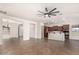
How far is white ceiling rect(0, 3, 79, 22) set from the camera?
87.1 inches

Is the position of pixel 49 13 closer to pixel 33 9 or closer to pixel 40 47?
pixel 33 9

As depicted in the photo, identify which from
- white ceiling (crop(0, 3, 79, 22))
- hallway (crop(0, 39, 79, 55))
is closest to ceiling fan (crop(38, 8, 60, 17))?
white ceiling (crop(0, 3, 79, 22))

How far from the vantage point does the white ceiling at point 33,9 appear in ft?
7.26

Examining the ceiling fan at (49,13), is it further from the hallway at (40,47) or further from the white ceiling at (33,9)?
the hallway at (40,47)

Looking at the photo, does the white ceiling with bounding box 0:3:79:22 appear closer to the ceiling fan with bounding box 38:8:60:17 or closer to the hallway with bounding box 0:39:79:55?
the ceiling fan with bounding box 38:8:60:17

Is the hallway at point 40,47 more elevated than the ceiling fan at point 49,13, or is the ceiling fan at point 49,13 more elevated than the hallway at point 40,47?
the ceiling fan at point 49,13

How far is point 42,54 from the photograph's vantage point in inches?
89.4

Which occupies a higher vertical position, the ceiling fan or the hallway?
the ceiling fan

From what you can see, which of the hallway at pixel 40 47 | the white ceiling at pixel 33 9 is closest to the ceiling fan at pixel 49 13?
the white ceiling at pixel 33 9

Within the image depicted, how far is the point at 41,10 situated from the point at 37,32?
43 cm

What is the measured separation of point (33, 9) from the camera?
2273mm

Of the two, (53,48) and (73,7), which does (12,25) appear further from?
(73,7)

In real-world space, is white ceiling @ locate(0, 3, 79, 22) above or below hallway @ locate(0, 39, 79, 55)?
above
